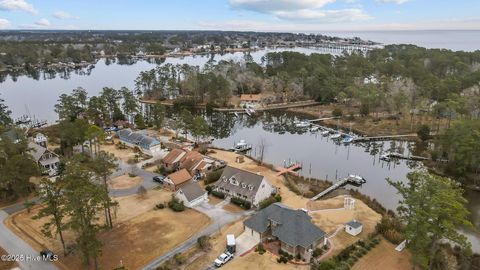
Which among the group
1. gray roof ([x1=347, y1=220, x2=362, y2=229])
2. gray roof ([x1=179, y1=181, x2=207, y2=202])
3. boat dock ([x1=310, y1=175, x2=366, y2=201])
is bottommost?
boat dock ([x1=310, y1=175, x2=366, y2=201])

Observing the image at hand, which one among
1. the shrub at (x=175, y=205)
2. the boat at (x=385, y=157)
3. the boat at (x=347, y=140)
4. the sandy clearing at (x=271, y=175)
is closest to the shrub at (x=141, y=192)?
the shrub at (x=175, y=205)

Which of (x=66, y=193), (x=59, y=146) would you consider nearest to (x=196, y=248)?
(x=66, y=193)

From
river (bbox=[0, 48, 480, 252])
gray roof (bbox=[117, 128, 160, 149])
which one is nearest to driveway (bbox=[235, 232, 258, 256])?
river (bbox=[0, 48, 480, 252])

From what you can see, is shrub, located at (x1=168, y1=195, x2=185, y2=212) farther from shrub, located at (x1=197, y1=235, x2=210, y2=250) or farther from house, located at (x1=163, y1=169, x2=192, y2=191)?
shrub, located at (x1=197, y1=235, x2=210, y2=250)

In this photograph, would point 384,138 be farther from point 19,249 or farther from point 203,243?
point 19,249

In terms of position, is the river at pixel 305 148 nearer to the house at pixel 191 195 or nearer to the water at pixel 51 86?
the water at pixel 51 86
